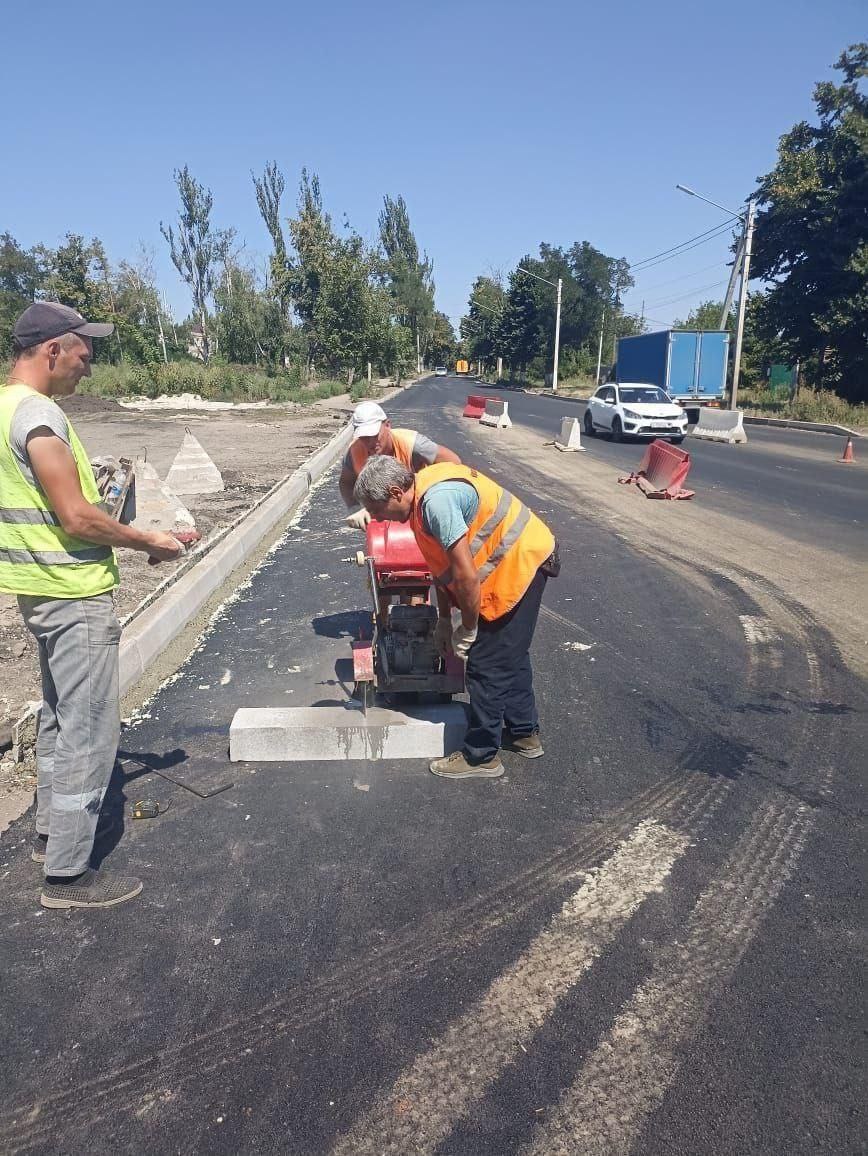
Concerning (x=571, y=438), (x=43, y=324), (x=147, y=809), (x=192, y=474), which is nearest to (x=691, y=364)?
(x=571, y=438)

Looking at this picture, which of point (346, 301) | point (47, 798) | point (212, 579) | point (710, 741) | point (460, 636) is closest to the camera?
point (47, 798)

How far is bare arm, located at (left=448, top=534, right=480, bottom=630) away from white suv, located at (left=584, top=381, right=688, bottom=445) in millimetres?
17217

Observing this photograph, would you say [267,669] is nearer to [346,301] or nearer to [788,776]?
[788,776]

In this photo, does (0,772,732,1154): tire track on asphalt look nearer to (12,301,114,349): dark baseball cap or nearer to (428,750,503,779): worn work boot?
(428,750,503,779): worn work boot

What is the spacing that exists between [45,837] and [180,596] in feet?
9.81

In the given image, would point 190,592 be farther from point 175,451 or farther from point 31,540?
point 175,451

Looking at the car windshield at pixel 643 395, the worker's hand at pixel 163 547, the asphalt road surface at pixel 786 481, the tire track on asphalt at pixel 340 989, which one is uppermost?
the car windshield at pixel 643 395

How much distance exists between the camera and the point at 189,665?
5.30 meters

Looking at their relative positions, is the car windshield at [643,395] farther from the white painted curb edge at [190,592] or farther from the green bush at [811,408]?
the white painted curb edge at [190,592]

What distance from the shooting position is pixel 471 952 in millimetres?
2676

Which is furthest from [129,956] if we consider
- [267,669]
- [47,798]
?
[267,669]

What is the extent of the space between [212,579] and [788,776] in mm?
4842

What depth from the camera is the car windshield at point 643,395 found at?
20812 mm

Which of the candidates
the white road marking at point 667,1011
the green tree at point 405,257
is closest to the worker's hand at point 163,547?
the white road marking at point 667,1011
